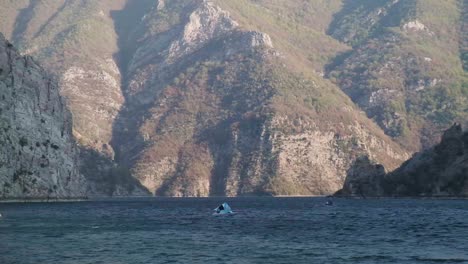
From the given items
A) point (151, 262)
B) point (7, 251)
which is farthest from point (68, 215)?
point (151, 262)

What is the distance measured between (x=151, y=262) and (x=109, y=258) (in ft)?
17.3

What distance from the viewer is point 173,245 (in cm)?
9531

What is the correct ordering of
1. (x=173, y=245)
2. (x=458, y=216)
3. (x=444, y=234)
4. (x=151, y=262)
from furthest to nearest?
1. (x=458, y=216)
2. (x=444, y=234)
3. (x=173, y=245)
4. (x=151, y=262)

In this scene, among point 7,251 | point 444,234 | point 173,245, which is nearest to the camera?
point 7,251

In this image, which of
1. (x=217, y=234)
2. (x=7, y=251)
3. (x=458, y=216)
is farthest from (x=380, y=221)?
(x=7, y=251)

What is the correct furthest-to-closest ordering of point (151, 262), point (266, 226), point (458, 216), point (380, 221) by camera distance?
point (458, 216) < point (380, 221) < point (266, 226) < point (151, 262)

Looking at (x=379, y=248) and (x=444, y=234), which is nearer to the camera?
(x=379, y=248)

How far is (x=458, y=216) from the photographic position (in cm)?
15775

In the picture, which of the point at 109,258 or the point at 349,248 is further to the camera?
the point at 349,248

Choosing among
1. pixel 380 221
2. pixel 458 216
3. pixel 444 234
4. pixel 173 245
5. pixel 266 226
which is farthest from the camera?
pixel 458 216

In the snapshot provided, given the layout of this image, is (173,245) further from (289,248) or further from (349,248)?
(349,248)

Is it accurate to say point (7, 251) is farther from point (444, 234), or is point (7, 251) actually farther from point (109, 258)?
point (444, 234)

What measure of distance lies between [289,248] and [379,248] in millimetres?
10461

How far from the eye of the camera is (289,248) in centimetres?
9131
